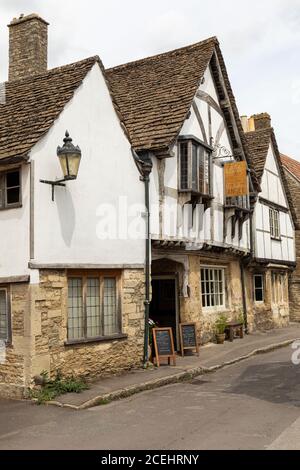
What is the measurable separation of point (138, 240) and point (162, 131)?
3040 millimetres

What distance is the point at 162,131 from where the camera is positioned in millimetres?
13297

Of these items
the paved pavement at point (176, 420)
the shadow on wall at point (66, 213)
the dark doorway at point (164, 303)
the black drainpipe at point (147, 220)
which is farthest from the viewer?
the dark doorway at point (164, 303)

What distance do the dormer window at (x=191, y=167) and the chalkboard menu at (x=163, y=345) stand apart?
370 centimetres

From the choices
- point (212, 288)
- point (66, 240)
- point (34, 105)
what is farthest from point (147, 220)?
point (212, 288)

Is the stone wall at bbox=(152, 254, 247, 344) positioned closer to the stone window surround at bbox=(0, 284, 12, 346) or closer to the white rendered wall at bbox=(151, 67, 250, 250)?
the white rendered wall at bbox=(151, 67, 250, 250)

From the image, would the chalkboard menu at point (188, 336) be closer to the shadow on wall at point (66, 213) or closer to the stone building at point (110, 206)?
the stone building at point (110, 206)

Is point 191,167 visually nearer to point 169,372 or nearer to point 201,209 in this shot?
point 201,209

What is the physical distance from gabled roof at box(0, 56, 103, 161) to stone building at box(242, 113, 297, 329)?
10041 mm

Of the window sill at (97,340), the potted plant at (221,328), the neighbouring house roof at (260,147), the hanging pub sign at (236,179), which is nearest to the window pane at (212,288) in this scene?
the potted plant at (221,328)

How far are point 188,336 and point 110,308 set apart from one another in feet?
11.1

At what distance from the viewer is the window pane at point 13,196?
9820 millimetres

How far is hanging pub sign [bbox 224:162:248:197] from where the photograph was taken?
52.3 ft

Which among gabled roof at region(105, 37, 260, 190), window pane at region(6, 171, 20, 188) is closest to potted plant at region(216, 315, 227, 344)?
gabled roof at region(105, 37, 260, 190)
